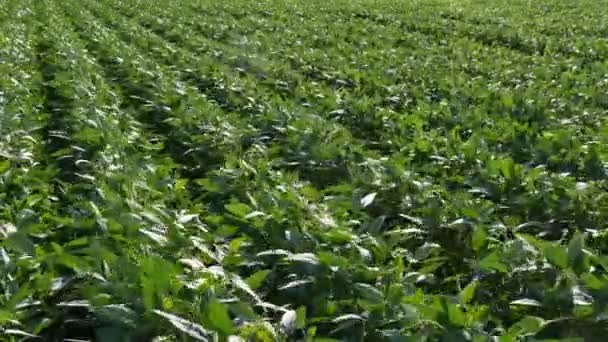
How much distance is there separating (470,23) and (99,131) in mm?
12325

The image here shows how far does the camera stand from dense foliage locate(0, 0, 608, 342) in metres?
2.37

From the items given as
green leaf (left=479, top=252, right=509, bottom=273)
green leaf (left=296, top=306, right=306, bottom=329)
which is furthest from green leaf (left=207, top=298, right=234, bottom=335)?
green leaf (left=479, top=252, right=509, bottom=273)

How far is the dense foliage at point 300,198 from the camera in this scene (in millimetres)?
2373

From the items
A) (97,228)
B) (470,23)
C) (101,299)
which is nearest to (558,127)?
(97,228)


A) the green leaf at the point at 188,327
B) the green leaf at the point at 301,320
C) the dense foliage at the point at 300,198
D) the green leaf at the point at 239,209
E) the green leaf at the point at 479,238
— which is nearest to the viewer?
the green leaf at the point at 188,327

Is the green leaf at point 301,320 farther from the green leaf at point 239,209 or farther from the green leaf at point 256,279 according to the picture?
the green leaf at point 239,209

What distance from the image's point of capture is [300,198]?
351 cm

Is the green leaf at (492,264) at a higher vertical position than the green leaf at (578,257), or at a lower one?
lower

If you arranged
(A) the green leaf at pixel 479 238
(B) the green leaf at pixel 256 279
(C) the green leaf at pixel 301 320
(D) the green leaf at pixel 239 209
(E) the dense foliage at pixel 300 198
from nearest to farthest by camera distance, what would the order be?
(C) the green leaf at pixel 301 320, (E) the dense foliage at pixel 300 198, (B) the green leaf at pixel 256 279, (D) the green leaf at pixel 239 209, (A) the green leaf at pixel 479 238

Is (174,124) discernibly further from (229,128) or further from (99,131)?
(99,131)

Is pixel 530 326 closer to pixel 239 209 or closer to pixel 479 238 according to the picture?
pixel 479 238

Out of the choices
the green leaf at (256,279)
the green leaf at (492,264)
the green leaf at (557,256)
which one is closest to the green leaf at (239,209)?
the green leaf at (256,279)

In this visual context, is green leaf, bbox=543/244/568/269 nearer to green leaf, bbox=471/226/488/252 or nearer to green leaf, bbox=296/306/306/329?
green leaf, bbox=471/226/488/252

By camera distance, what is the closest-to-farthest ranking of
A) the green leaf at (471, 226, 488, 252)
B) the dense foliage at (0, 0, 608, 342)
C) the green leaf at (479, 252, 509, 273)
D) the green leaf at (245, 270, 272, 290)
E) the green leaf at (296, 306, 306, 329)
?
the green leaf at (296, 306, 306, 329) < the dense foliage at (0, 0, 608, 342) < the green leaf at (245, 270, 272, 290) < the green leaf at (479, 252, 509, 273) < the green leaf at (471, 226, 488, 252)
